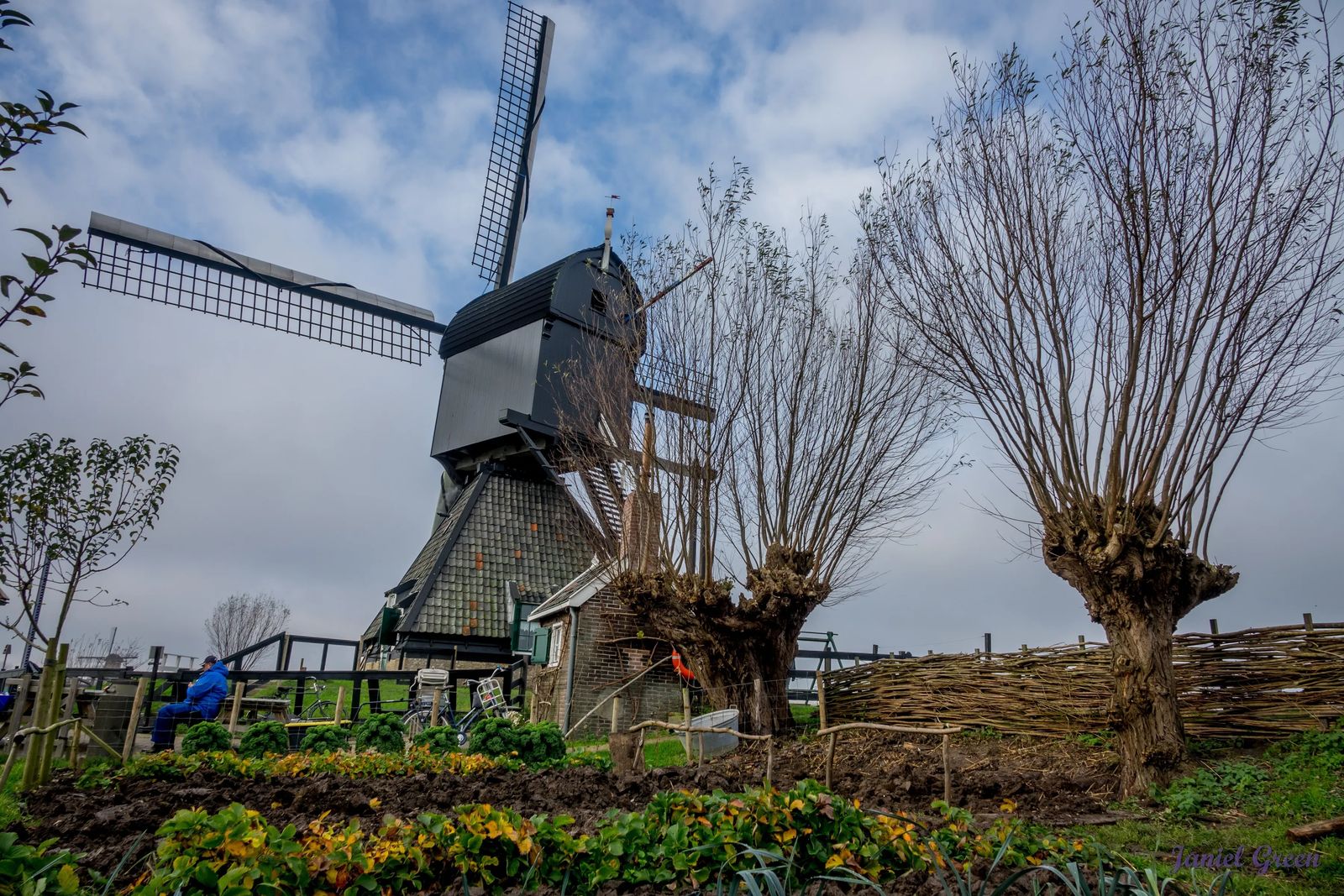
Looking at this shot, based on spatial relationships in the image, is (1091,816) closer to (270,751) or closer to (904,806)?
(904,806)

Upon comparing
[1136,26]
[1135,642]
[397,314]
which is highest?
[397,314]

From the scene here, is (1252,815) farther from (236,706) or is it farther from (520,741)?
(236,706)

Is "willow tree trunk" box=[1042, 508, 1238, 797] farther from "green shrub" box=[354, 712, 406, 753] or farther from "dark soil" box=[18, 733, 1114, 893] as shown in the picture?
"green shrub" box=[354, 712, 406, 753]

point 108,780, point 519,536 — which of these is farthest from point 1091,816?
point 519,536

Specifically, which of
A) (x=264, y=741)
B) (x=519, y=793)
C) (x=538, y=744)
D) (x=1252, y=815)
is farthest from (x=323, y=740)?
(x=1252, y=815)

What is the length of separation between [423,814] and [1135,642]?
22.3 feet

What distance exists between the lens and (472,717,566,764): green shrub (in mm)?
10164

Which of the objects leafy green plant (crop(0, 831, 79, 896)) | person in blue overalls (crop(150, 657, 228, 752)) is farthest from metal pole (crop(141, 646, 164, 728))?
leafy green plant (crop(0, 831, 79, 896))

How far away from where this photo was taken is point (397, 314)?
2719cm

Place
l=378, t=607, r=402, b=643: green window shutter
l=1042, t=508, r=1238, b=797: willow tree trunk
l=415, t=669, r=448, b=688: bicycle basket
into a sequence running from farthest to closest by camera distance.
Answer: l=378, t=607, r=402, b=643: green window shutter, l=415, t=669, r=448, b=688: bicycle basket, l=1042, t=508, r=1238, b=797: willow tree trunk

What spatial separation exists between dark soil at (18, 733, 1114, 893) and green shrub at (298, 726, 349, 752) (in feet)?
9.16

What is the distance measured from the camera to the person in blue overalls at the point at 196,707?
36.5 ft

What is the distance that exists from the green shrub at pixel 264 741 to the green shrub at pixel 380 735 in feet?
Result: 2.93

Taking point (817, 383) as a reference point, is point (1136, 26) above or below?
above
